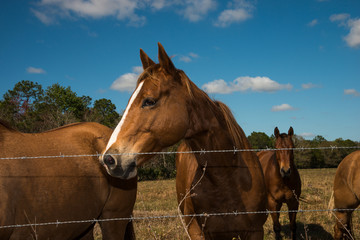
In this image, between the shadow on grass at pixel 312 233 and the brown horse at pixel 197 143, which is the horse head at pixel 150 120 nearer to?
the brown horse at pixel 197 143

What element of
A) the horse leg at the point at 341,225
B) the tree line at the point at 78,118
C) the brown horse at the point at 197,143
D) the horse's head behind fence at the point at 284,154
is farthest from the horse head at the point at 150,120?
the tree line at the point at 78,118

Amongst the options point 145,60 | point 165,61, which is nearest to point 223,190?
point 165,61

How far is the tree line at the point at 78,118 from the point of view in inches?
814

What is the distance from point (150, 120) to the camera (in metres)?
2.46

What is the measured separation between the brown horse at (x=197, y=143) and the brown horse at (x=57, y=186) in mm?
859

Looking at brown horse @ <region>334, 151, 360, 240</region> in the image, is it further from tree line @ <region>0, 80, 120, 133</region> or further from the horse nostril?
tree line @ <region>0, 80, 120, 133</region>

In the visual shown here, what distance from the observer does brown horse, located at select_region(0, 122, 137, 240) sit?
249cm

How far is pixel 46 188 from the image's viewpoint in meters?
2.70

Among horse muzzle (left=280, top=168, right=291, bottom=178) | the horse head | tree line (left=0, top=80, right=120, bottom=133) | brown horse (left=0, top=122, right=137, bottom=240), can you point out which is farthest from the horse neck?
tree line (left=0, top=80, right=120, bottom=133)

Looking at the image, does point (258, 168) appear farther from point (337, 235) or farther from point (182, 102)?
point (337, 235)

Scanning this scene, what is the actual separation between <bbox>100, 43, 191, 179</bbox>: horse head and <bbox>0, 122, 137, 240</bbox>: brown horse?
0.87 m

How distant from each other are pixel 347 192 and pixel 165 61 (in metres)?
4.61

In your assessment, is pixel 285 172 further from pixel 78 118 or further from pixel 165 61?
pixel 78 118

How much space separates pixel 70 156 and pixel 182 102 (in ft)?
4.45
